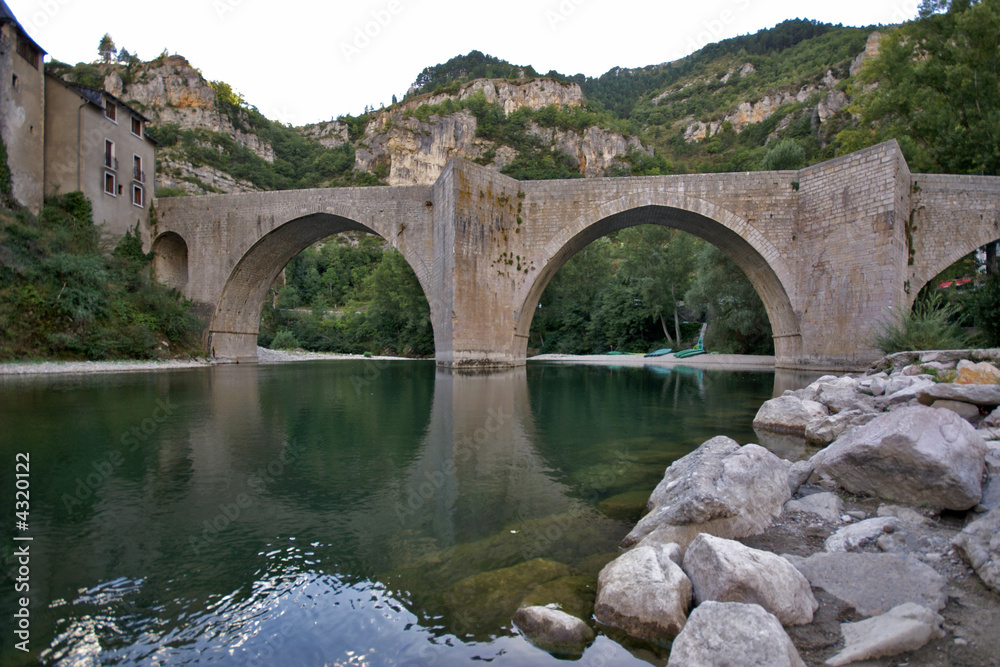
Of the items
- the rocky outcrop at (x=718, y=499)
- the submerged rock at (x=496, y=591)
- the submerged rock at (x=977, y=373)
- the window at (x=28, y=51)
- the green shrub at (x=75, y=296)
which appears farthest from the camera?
the window at (x=28, y=51)

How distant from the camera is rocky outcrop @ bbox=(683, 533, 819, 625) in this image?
7.03 feet

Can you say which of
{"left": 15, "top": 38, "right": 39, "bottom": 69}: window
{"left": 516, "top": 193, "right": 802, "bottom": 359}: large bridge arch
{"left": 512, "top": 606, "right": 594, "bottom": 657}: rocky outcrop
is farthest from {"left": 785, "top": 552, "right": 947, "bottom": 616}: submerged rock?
{"left": 15, "top": 38, "right": 39, "bottom": 69}: window

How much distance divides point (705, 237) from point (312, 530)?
62.8 ft

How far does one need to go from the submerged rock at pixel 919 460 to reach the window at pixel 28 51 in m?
27.5

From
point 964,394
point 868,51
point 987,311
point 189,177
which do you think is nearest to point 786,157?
point 987,311

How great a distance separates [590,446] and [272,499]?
3.57m

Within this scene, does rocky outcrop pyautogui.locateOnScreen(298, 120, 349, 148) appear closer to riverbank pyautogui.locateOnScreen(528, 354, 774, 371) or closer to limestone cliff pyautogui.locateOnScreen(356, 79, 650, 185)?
limestone cliff pyautogui.locateOnScreen(356, 79, 650, 185)

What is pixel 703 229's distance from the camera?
61.7ft

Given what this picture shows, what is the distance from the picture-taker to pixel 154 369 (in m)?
17.6

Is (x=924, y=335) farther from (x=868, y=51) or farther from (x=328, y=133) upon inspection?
(x=328, y=133)

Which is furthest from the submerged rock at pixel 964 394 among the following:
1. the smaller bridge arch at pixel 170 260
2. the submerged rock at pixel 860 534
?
the smaller bridge arch at pixel 170 260

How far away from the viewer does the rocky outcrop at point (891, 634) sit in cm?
185

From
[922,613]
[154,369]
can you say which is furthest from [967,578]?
[154,369]

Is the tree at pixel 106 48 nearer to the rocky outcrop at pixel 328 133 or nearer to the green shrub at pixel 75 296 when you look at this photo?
the rocky outcrop at pixel 328 133
